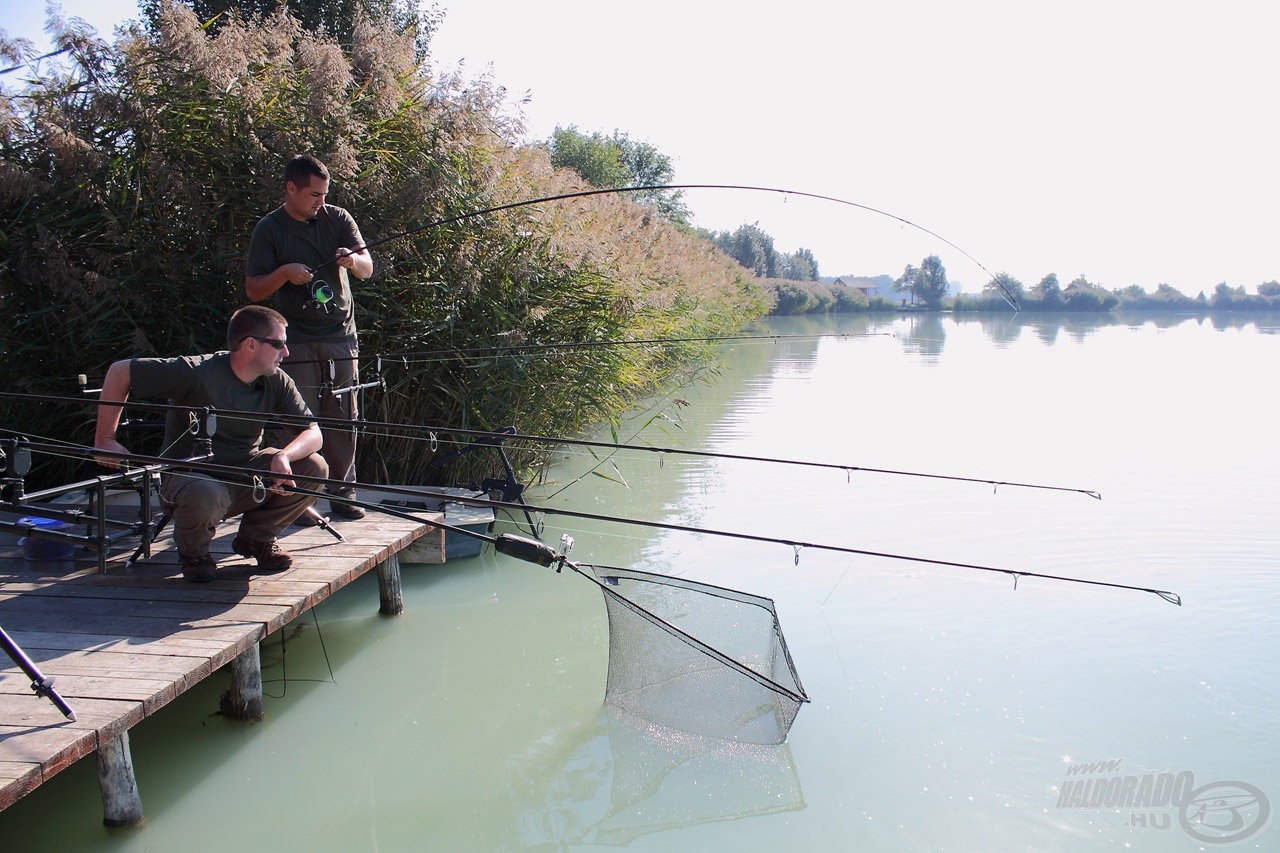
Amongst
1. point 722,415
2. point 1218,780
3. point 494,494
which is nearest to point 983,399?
point 722,415

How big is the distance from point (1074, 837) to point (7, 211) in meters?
5.97

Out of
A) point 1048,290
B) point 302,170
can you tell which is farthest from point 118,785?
point 1048,290

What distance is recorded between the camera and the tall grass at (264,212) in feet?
18.3

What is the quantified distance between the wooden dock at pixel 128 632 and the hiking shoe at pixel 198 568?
0.04 m

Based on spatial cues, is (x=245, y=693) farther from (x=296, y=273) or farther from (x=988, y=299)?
(x=988, y=299)

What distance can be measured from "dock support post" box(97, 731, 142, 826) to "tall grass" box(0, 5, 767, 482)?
3089mm

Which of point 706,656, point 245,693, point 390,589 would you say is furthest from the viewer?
point 390,589

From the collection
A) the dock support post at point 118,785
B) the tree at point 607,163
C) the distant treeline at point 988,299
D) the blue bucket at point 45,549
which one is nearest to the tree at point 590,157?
the tree at point 607,163

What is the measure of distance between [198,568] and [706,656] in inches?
75.5

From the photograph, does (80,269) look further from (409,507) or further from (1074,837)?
(1074,837)

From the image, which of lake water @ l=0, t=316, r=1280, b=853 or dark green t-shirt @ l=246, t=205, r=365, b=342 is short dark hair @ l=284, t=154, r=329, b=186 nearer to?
dark green t-shirt @ l=246, t=205, r=365, b=342

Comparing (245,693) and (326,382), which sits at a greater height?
(326,382)

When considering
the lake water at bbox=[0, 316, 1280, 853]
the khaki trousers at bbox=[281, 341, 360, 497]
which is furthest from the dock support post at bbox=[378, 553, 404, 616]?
the khaki trousers at bbox=[281, 341, 360, 497]

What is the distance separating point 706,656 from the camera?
344cm
